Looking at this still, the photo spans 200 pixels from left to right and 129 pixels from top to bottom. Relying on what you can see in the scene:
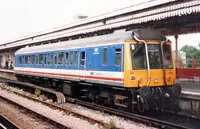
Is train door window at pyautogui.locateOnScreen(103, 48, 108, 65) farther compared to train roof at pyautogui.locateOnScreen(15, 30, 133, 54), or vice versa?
train door window at pyautogui.locateOnScreen(103, 48, 108, 65)

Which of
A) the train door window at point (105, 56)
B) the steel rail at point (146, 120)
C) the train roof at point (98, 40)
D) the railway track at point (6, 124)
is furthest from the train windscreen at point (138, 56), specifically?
the railway track at point (6, 124)

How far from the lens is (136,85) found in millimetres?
11406

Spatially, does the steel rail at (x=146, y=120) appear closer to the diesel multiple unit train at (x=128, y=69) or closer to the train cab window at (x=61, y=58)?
the diesel multiple unit train at (x=128, y=69)

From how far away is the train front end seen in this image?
11.4 m

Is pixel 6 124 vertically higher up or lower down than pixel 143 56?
lower down

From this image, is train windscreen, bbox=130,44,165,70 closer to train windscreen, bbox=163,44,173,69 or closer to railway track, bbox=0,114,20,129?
train windscreen, bbox=163,44,173,69

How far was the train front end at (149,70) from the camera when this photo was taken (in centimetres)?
1137

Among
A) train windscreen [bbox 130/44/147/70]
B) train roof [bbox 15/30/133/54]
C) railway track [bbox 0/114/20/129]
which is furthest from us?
train roof [bbox 15/30/133/54]

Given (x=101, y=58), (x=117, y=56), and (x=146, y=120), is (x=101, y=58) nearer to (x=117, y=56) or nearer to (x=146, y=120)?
(x=117, y=56)

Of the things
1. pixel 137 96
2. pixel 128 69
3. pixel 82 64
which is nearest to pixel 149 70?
pixel 128 69

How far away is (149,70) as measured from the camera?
38.3 ft

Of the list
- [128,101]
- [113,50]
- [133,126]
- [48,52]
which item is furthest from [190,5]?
[48,52]

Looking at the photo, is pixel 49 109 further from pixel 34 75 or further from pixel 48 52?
pixel 34 75

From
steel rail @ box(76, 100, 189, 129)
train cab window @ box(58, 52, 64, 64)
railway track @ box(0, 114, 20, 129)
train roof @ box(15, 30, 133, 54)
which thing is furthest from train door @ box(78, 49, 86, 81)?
railway track @ box(0, 114, 20, 129)
